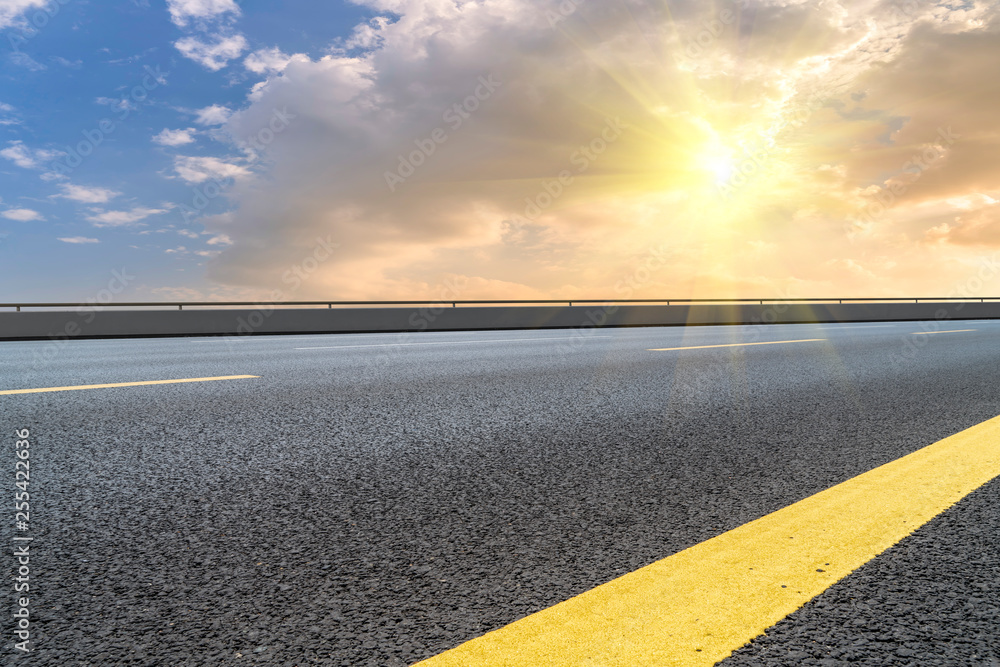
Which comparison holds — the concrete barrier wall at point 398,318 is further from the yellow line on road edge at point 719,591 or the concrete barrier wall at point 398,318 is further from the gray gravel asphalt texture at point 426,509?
the yellow line on road edge at point 719,591

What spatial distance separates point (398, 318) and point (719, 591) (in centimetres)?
1865

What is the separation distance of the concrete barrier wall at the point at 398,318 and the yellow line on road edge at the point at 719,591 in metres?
17.5

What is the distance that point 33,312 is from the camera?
52.7 ft

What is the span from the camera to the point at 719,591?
6.09 ft

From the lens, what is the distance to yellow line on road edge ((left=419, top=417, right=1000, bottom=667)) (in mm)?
1549

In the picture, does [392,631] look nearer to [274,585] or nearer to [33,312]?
[274,585]

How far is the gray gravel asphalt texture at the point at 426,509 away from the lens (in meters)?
1.68

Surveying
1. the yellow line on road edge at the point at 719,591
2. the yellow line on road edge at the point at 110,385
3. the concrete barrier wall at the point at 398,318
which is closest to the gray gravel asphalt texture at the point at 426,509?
the yellow line on road edge at the point at 719,591

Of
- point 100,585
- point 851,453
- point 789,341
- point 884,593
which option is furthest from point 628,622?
point 789,341

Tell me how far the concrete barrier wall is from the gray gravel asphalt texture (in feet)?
39.3

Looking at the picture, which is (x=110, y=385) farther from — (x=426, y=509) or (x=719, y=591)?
(x=719, y=591)

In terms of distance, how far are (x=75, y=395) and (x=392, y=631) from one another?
16.3ft

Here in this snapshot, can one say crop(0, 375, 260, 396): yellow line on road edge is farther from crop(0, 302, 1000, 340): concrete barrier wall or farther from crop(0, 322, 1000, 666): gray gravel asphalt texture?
crop(0, 302, 1000, 340): concrete barrier wall

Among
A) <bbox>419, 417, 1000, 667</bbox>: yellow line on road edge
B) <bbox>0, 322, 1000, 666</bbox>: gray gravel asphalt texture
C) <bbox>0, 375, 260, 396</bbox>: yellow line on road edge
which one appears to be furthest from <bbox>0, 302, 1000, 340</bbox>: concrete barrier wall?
<bbox>419, 417, 1000, 667</bbox>: yellow line on road edge
